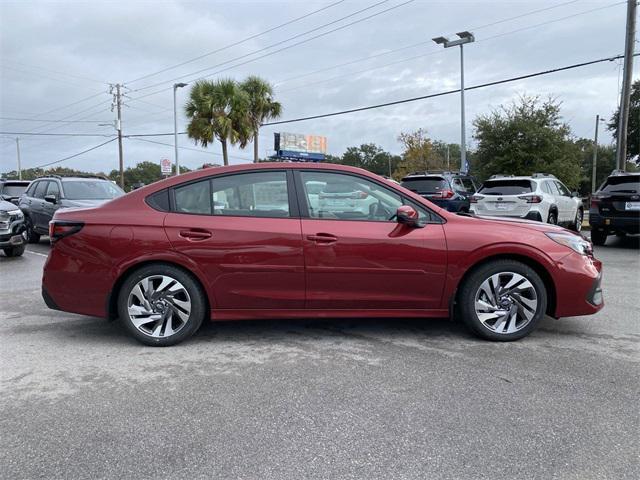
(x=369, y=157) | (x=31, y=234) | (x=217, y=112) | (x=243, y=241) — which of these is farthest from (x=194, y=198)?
(x=369, y=157)

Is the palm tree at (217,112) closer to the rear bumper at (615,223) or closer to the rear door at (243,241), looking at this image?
the rear bumper at (615,223)

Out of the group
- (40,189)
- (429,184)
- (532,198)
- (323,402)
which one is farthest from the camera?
(429,184)

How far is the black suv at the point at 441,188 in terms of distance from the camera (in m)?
14.1

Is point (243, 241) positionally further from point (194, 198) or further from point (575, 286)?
point (575, 286)

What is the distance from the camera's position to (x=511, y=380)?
3.56 meters

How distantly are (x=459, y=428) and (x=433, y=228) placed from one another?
1830 mm

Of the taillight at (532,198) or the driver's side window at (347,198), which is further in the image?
the taillight at (532,198)

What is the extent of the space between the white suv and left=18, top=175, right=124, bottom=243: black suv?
8734mm

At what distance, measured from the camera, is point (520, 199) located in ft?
38.9

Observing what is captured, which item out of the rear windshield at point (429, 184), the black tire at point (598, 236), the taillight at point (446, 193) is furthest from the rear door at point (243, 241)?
the rear windshield at point (429, 184)

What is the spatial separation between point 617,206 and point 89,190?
1158cm

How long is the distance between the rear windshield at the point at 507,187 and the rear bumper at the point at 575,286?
8112mm

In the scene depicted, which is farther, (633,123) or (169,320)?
(633,123)

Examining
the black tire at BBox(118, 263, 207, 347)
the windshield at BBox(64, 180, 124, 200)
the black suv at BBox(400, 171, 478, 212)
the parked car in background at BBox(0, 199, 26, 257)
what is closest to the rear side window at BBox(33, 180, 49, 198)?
the windshield at BBox(64, 180, 124, 200)
